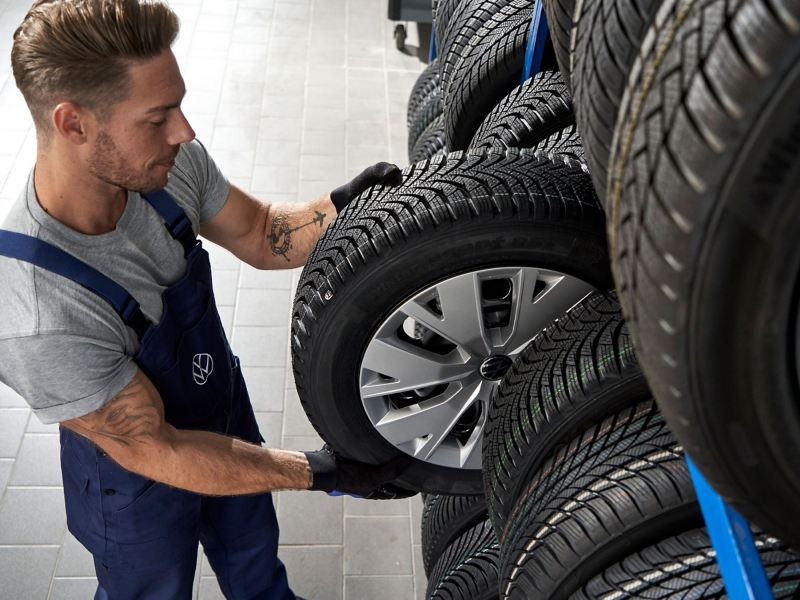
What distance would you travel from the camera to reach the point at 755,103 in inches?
27.4

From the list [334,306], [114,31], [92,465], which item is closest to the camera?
[114,31]

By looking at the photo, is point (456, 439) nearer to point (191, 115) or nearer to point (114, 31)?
point (114, 31)

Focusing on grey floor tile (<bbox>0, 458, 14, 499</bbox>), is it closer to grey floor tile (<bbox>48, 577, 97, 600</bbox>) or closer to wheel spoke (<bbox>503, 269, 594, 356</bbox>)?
grey floor tile (<bbox>48, 577, 97, 600</bbox>)

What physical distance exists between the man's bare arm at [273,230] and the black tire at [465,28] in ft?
2.04

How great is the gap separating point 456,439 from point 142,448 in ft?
2.51

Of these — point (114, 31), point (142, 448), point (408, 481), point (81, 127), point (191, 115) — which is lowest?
point (191, 115)

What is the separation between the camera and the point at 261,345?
3.83m

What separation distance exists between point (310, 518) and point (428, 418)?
1250 millimetres

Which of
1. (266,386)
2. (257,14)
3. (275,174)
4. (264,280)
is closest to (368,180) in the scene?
(266,386)

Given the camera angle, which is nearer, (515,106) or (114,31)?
(114,31)

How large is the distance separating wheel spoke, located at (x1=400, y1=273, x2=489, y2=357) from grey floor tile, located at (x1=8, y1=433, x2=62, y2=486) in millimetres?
1930

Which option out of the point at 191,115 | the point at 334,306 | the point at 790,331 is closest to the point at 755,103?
the point at 790,331

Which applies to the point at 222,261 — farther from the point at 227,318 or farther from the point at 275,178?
the point at 275,178

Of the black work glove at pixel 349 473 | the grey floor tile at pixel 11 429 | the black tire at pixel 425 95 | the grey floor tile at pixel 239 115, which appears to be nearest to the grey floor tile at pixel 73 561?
the grey floor tile at pixel 11 429
